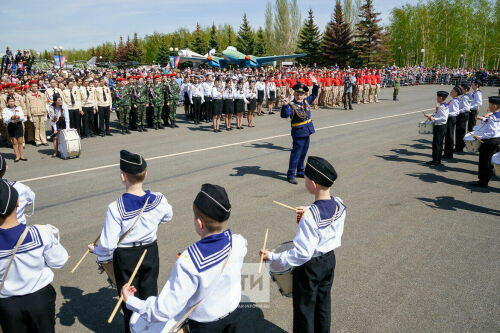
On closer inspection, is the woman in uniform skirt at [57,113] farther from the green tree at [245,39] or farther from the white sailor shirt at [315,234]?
the green tree at [245,39]

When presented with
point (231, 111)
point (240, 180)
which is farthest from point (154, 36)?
point (240, 180)

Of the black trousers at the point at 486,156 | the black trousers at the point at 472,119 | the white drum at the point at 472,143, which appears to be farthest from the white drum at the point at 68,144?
the black trousers at the point at 472,119

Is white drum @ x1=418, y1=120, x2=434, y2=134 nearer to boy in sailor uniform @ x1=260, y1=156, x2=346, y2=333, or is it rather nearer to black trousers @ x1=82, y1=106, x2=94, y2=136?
boy in sailor uniform @ x1=260, y1=156, x2=346, y2=333

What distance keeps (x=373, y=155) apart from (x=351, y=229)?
248 inches

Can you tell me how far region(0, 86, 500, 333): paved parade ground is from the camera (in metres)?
4.61

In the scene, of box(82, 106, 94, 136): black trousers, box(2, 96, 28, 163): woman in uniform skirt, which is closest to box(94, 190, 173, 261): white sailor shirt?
box(2, 96, 28, 163): woman in uniform skirt

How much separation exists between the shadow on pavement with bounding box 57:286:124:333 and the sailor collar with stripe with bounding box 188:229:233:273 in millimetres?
2495

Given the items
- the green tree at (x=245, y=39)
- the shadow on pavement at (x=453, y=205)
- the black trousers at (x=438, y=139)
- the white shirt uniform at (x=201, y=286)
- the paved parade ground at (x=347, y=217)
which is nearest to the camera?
the white shirt uniform at (x=201, y=286)

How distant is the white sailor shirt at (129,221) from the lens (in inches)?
133

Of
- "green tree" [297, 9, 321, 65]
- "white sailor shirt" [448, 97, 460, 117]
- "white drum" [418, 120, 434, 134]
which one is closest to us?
"white drum" [418, 120, 434, 134]

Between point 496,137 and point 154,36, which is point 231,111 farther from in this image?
point 154,36

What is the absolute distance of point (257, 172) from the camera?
10.5 m

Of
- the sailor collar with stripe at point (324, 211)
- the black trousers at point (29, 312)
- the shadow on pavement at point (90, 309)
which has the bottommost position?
the shadow on pavement at point (90, 309)

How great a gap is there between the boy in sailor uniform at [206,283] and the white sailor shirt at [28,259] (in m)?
1.01
